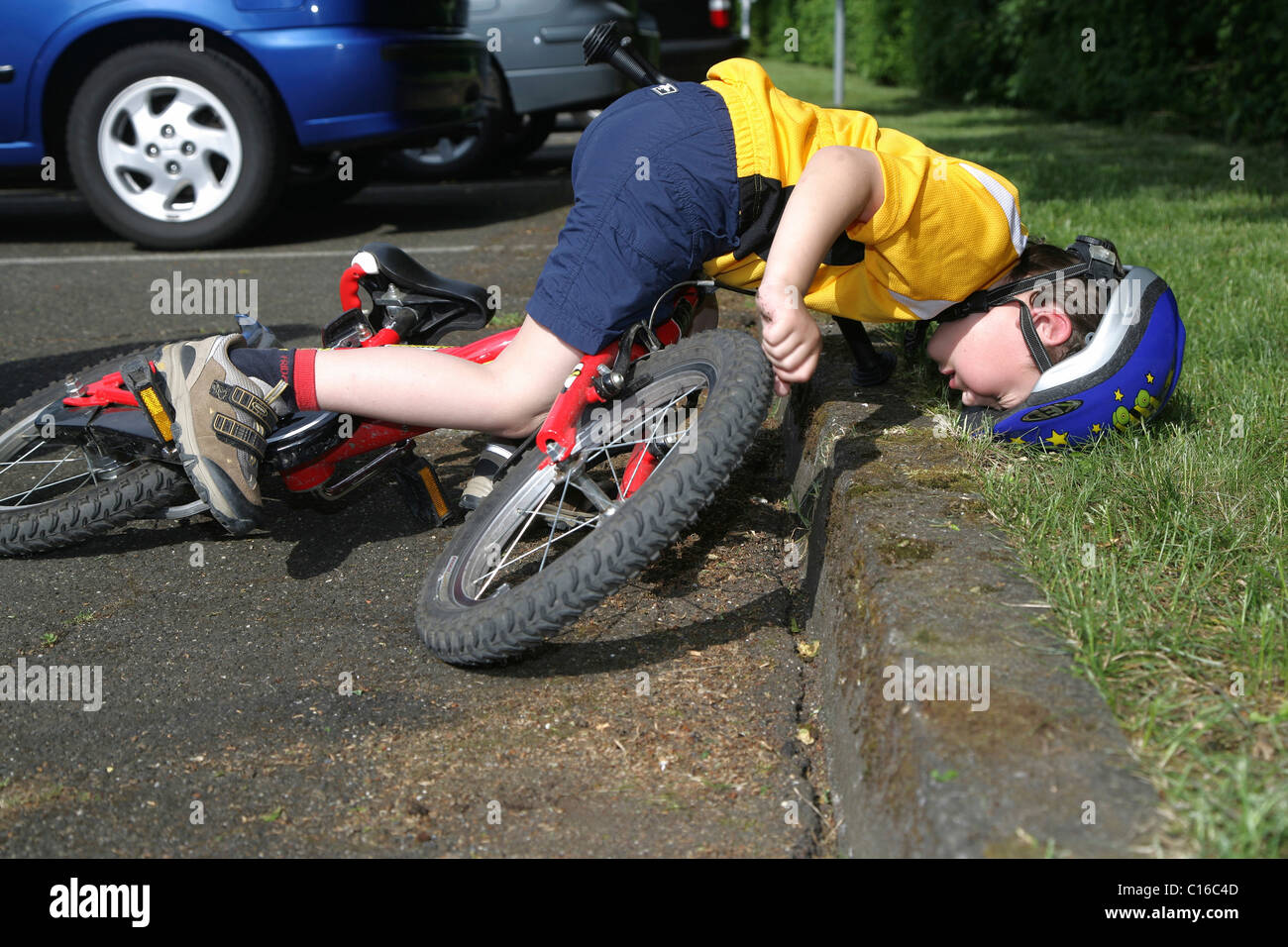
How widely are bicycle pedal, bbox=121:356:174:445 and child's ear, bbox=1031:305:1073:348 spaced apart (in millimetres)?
1938

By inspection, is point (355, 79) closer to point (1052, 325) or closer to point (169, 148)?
point (169, 148)

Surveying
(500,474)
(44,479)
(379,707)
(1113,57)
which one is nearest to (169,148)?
(44,479)

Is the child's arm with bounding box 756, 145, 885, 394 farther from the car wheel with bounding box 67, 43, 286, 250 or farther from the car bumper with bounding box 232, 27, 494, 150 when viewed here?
the car wheel with bounding box 67, 43, 286, 250

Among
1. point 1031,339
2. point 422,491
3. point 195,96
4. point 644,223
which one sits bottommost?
point 422,491

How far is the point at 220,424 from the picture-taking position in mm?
2551

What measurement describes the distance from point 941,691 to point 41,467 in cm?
256

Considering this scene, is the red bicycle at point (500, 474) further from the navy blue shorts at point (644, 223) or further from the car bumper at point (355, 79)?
the car bumper at point (355, 79)

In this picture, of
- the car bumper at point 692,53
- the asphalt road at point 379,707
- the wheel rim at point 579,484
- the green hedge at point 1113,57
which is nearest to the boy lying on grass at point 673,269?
the wheel rim at point 579,484

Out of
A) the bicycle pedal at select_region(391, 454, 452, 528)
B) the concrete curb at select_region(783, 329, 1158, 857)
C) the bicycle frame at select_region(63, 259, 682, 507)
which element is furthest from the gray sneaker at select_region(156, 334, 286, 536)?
the concrete curb at select_region(783, 329, 1158, 857)

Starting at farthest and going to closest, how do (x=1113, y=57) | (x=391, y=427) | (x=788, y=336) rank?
(x=1113, y=57) → (x=391, y=427) → (x=788, y=336)

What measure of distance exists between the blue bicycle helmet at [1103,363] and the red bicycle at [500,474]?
0.73 m

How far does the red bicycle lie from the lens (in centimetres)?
214

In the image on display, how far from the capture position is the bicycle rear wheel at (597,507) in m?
2.11
